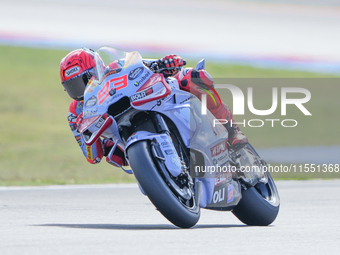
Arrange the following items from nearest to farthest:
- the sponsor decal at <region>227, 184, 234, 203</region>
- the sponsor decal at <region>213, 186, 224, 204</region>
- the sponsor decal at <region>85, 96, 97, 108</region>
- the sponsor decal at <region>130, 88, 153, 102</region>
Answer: the sponsor decal at <region>130, 88, 153, 102</region> → the sponsor decal at <region>85, 96, 97, 108</region> → the sponsor decal at <region>213, 186, 224, 204</region> → the sponsor decal at <region>227, 184, 234, 203</region>

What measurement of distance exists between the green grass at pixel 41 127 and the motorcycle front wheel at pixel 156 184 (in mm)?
6630

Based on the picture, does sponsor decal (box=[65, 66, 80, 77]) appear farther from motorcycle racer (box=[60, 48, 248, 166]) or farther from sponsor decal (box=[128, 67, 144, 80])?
sponsor decal (box=[128, 67, 144, 80])

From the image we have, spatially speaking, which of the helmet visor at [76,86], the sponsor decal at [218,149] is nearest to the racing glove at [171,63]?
the sponsor decal at [218,149]

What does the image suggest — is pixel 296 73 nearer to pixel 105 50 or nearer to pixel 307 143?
pixel 307 143

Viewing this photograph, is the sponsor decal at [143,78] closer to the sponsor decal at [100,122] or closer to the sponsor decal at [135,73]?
the sponsor decal at [135,73]

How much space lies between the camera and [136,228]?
4527 mm

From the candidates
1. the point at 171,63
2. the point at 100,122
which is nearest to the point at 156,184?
the point at 100,122

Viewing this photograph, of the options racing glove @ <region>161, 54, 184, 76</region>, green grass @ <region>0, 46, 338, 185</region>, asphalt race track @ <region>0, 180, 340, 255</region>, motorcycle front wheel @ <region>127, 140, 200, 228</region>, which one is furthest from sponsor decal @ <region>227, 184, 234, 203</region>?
green grass @ <region>0, 46, 338, 185</region>

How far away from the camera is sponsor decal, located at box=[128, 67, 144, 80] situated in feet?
14.3

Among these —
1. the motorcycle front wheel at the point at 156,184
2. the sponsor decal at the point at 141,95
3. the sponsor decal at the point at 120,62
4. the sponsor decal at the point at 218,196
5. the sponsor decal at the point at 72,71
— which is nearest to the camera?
the motorcycle front wheel at the point at 156,184

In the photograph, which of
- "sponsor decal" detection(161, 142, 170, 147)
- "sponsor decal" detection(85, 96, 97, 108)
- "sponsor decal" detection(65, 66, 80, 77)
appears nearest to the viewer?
"sponsor decal" detection(161, 142, 170, 147)

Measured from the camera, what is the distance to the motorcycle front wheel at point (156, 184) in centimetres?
391

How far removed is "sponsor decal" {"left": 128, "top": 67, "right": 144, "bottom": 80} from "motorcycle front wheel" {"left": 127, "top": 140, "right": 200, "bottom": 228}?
553 mm

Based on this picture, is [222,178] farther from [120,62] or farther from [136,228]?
[120,62]
